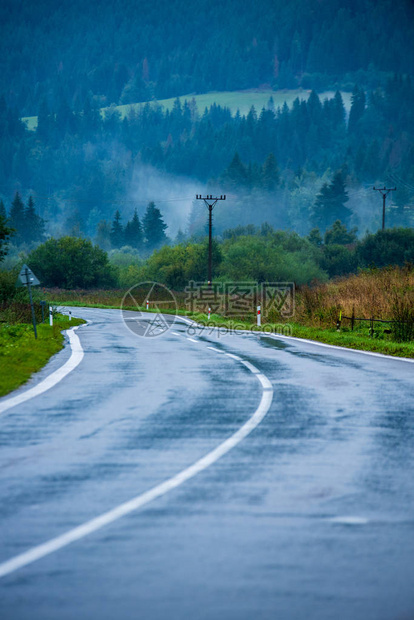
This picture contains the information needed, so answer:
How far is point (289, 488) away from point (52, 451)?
9.08 ft

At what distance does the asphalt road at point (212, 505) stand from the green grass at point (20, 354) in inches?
60.6

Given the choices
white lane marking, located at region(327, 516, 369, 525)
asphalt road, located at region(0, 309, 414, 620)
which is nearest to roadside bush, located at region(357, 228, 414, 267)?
asphalt road, located at region(0, 309, 414, 620)

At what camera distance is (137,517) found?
18.6ft

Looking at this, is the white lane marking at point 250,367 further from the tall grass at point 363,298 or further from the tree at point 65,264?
the tree at point 65,264

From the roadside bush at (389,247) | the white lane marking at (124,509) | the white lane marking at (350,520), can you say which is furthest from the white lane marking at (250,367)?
the roadside bush at (389,247)

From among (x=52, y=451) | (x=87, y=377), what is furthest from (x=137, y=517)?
(x=87, y=377)

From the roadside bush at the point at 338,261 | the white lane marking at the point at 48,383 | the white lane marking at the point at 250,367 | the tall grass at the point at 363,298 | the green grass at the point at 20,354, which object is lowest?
the white lane marking at the point at 250,367

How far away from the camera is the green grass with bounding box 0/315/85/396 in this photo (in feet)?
47.0

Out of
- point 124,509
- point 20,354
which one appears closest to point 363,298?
point 20,354

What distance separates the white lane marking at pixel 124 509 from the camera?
4.73 metres

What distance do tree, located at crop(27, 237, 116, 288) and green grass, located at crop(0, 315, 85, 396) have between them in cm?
7997

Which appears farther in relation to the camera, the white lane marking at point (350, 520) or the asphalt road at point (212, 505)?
the white lane marking at point (350, 520)

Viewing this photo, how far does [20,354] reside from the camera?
1870cm

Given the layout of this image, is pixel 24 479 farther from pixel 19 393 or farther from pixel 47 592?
pixel 19 393
